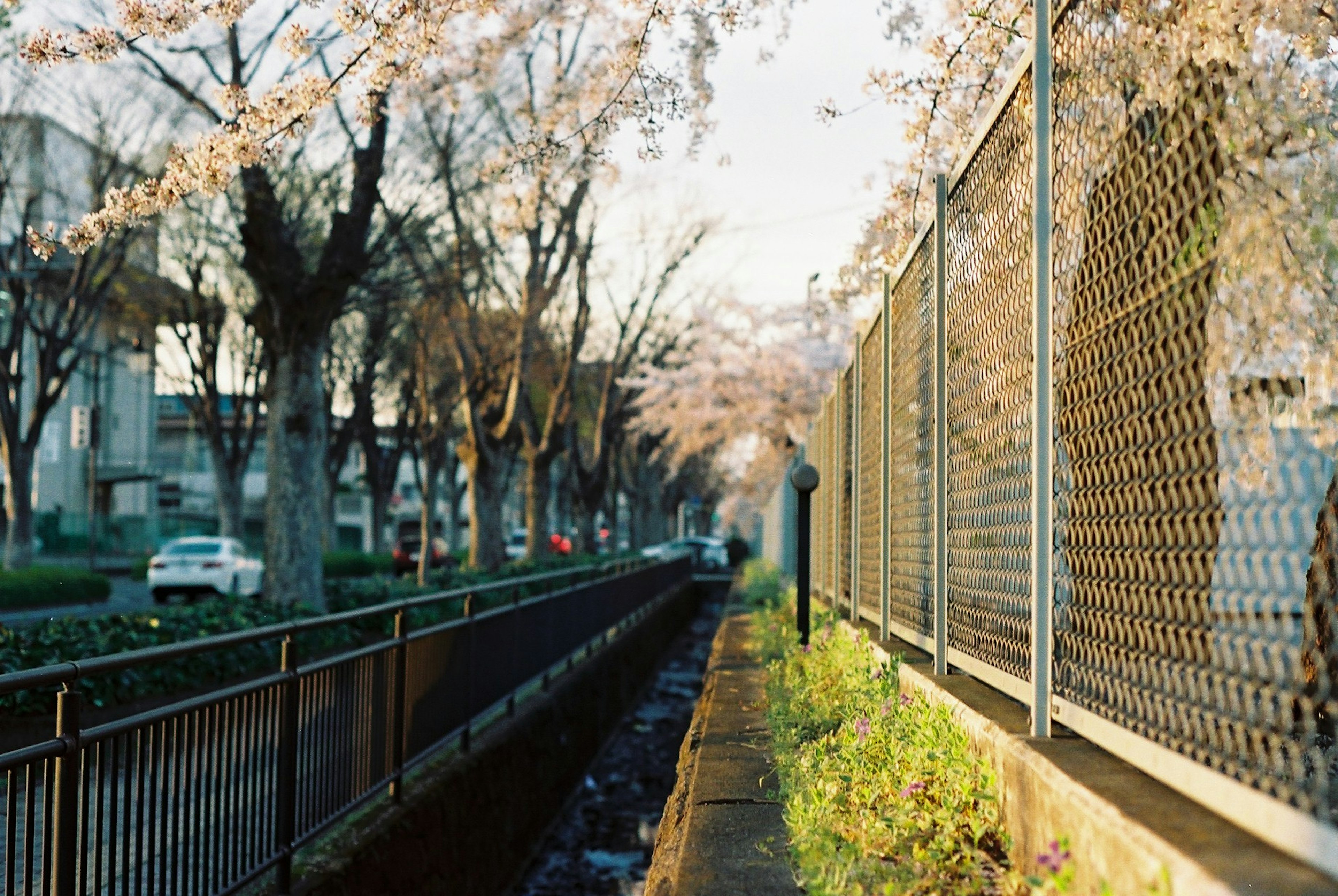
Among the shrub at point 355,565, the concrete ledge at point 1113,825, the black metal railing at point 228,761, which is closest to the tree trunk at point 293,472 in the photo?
the black metal railing at point 228,761

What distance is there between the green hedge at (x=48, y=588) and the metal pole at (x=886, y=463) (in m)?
18.8

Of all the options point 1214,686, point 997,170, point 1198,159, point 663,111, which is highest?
point 663,111

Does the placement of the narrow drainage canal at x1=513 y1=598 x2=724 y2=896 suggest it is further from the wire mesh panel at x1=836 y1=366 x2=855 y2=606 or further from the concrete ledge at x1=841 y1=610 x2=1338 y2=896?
the concrete ledge at x1=841 y1=610 x2=1338 y2=896

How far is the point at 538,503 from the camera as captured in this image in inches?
1154

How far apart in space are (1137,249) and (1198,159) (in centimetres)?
37

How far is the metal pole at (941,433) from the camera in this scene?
463 cm

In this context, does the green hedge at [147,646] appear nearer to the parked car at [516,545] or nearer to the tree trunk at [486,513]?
the tree trunk at [486,513]

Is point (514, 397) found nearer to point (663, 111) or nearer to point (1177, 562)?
point (663, 111)

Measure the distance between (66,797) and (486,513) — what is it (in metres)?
22.2

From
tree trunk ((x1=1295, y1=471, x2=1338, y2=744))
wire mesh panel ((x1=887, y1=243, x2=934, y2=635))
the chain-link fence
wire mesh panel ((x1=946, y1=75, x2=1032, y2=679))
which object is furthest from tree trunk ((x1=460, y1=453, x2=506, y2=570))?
tree trunk ((x1=1295, y1=471, x2=1338, y2=744))

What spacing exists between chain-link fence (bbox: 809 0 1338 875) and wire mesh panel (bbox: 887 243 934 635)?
1032 millimetres

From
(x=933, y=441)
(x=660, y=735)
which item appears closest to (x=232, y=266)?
(x=660, y=735)

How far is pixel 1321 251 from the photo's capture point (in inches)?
104

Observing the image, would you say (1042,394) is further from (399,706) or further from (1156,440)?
(399,706)
